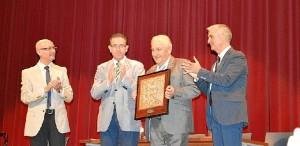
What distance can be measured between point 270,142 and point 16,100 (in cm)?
498

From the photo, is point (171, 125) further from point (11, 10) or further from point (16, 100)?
point (11, 10)

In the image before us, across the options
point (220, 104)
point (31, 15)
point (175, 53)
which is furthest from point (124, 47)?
point (31, 15)

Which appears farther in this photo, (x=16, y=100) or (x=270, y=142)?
(x=16, y=100)

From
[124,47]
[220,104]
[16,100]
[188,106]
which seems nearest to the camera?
[220,104]

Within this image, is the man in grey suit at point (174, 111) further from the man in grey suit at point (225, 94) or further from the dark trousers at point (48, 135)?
the dark trousers at point (48, 135)

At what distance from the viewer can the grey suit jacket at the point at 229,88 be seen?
377 centimetres

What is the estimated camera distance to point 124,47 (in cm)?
445

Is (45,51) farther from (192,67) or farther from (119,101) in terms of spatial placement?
(192,67)

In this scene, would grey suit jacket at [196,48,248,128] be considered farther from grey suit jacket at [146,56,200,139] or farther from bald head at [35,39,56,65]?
bald head at [35,39,56,65]

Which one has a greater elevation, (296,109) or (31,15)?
(31,15)

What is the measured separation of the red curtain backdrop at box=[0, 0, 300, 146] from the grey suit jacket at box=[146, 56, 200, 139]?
9.49 ft

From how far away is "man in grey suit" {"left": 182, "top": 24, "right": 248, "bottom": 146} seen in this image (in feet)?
12.3

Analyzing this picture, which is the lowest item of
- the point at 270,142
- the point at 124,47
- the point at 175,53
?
the point at 270,142

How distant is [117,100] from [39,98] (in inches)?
37.6
